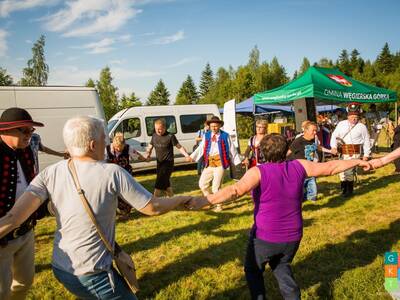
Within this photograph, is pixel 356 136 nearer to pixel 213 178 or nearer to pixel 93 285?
pixel 213 178

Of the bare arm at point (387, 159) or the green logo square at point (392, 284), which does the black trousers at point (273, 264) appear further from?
the bare arm at point (387, 159)

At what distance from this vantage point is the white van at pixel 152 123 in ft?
39.7

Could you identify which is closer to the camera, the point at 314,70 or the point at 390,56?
the point at 314,70

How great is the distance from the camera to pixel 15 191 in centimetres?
276

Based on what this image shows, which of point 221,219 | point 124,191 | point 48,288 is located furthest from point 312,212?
point 124,191

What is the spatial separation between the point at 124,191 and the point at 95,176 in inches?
7.8

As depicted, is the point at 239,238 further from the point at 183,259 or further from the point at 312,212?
the point at 312,212

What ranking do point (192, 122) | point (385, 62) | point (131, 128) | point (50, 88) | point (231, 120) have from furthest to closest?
point (385, 62), point (192, 122), point (231, 120), point (131, 128), point (50, 88)

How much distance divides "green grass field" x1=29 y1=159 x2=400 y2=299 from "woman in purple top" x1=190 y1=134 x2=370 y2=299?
960 millimetres

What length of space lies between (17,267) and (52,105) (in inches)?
255

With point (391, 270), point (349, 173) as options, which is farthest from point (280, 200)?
point (349, 173)

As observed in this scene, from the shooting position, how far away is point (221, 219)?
669 cm

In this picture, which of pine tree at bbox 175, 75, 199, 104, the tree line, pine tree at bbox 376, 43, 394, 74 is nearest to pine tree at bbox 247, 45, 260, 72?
the tree line

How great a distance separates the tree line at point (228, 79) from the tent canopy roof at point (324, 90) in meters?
20.4
